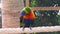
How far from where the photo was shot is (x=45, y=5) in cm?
246

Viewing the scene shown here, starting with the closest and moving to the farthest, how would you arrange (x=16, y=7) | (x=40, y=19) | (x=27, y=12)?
1. (x=27, y=12)
2. (x=16, y=7)
3. (x=40, y=19)

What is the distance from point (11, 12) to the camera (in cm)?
208

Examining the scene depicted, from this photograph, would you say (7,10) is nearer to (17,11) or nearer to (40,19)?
(17,11)

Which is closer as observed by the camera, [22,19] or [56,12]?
[22,19]

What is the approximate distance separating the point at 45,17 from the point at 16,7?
0.52 m

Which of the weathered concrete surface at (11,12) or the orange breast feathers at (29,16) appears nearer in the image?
the orange breast feathers at (29,16)

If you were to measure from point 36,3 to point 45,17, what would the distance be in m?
0.23

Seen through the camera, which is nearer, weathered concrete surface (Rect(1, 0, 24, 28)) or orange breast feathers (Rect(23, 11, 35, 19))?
orange breast feathers (Rect(23, 11, 35, 19))

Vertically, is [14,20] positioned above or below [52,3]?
below

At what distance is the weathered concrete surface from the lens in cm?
207

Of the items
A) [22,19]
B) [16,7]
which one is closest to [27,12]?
[22,19]

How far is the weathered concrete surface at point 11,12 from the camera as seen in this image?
2074mm

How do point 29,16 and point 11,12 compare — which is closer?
point 29,16

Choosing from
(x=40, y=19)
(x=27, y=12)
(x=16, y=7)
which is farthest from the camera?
(x=40, y=19)
